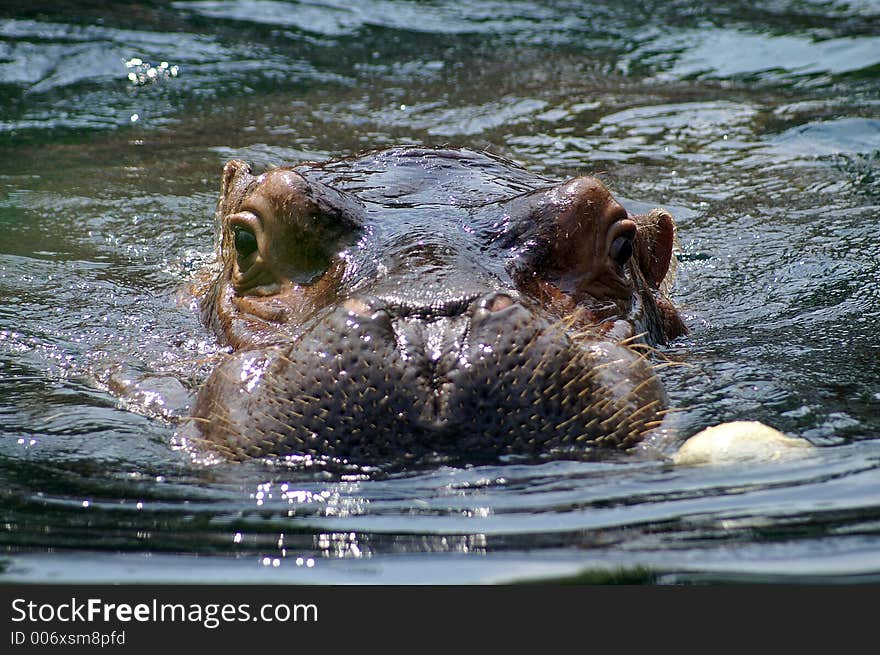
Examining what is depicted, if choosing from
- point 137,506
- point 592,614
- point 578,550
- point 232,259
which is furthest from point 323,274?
point 592,614

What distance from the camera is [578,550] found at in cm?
354

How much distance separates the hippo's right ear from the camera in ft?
19.6

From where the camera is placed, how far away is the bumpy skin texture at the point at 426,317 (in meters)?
4.11

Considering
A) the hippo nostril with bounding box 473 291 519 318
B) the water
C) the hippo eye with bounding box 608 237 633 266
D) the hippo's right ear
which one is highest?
the hippo nostril with bounding box 473 291 519 318

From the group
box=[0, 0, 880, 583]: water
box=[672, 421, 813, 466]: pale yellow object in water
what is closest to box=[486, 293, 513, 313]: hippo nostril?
box=[0, 0, 880, 583]: water

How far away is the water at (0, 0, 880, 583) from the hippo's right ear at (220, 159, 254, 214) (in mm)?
587

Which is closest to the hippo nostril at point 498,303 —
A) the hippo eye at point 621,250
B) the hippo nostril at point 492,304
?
the hippo nostril at point 492,304

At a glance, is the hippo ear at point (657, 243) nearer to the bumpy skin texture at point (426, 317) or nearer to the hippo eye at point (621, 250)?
the bumpy skin texture at point (426, 317)

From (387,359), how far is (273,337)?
0.84 meters

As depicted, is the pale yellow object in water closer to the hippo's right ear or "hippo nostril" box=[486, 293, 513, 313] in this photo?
"hippo nostril" box=[486, 293, 513, 313]

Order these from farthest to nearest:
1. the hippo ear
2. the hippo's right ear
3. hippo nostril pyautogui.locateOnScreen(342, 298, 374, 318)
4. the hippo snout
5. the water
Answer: the hippo ear, the hippo's right ear, hippo nostril pyautogui.locateOnScreen(342, 298, 374, 318), the hippo snout, the water

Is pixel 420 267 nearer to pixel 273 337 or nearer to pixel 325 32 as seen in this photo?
pixel 273 337

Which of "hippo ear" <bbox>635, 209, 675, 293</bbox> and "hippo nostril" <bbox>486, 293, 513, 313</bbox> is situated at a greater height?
"hippo nostril" <bbox>486, 293, 513, 313</bbox>

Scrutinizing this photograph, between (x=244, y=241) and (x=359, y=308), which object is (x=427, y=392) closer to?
(x=359, y=308)
